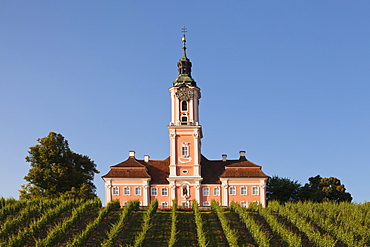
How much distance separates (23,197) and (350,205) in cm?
3319

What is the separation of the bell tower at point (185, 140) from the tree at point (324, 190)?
14.0m

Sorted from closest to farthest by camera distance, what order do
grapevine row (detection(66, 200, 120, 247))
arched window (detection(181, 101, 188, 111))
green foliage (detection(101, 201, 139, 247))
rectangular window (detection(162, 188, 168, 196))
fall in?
grapevine row (detection(66, 200, 120, 247)), green foliage (detection(101, 201, 139, 247)), rectangular window (detection(162, 188, 168, 196)), arched window (detection(181, 101, 188, 111))

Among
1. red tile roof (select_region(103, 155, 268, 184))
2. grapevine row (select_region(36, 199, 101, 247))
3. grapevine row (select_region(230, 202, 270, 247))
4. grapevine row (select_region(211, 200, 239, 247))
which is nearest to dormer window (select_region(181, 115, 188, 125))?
red tile roof (select_region(103, 155, 268, 184))

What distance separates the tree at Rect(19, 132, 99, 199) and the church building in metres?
3.44

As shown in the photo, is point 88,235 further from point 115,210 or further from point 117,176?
point 117,176

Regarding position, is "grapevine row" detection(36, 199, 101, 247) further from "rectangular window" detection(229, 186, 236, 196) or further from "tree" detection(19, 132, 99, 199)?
"rectangular window" detection(229, 186, 236, 196)

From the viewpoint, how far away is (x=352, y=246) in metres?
32.5

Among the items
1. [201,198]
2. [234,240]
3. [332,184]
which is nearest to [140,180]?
[201,198]

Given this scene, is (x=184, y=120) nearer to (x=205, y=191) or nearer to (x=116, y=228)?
(x=205, y=191)

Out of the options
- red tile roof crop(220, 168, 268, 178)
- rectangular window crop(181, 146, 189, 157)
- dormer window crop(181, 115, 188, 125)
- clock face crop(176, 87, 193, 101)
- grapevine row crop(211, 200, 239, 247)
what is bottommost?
grapevine row crop(211, 200, 239, 247)

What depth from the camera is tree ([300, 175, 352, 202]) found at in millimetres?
63281

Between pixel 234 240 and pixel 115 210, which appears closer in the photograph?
pixel 234 240

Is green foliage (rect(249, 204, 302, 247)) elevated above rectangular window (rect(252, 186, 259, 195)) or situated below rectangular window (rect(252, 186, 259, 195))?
below

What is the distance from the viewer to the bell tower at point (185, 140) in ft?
197
